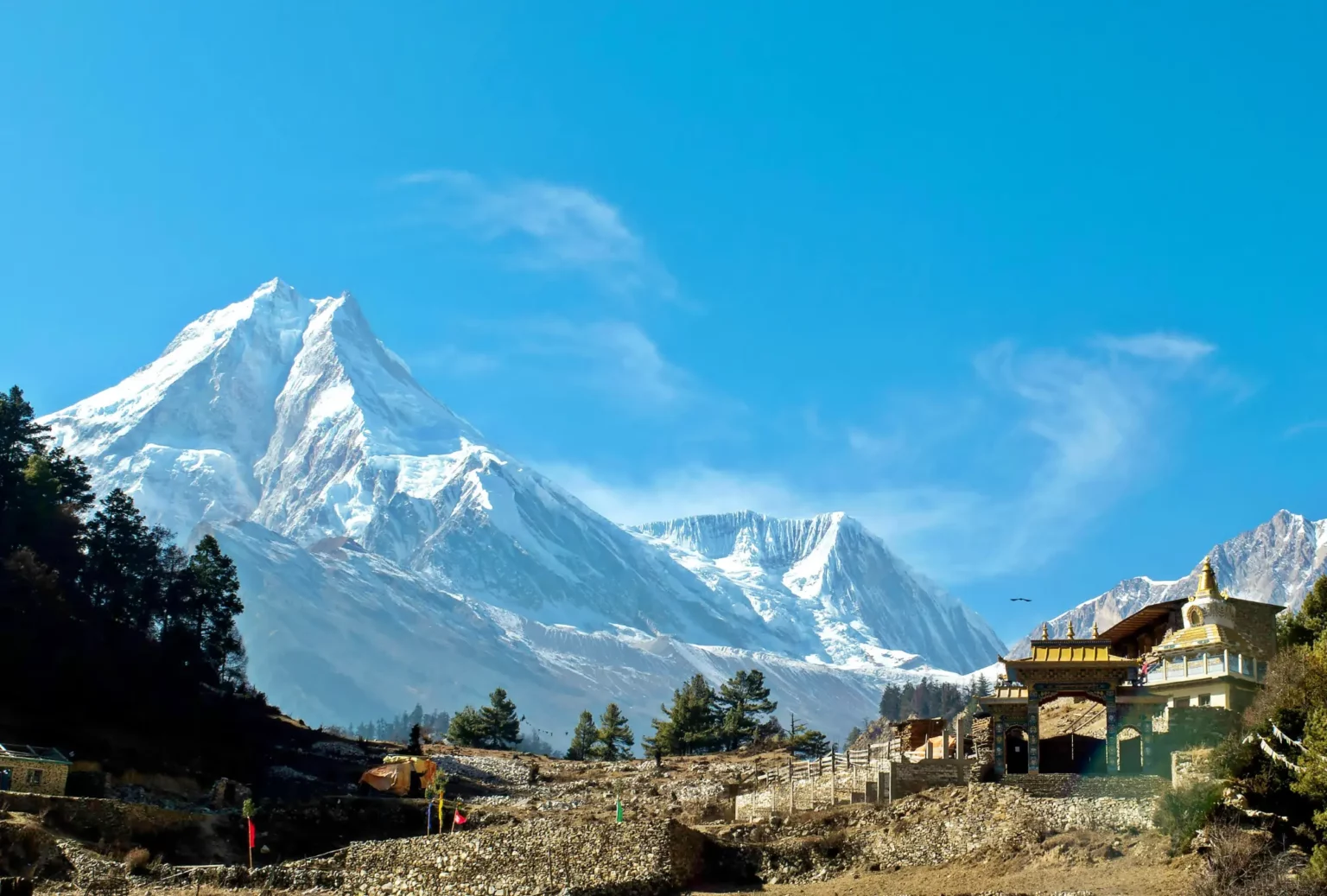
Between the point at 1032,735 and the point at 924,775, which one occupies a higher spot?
the point at 1032,735

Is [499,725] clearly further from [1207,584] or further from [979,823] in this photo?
→ [979,823]

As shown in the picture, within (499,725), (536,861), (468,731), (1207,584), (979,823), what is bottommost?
(536,861)

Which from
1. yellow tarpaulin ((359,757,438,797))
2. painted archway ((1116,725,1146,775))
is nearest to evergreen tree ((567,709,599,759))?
yellow tarpaulin ((359,757,438,797))

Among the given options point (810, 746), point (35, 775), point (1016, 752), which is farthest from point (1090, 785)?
point (810, 746)

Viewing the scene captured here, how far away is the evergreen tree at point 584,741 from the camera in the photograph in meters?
94.9

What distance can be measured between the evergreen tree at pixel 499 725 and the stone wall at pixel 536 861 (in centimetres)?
4955

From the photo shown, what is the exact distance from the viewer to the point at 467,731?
94062 millimetres

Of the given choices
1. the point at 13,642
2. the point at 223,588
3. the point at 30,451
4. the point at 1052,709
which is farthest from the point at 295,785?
the point at 1052,709

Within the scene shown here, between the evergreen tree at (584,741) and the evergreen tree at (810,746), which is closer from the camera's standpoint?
the evergreen tree at (810,746)

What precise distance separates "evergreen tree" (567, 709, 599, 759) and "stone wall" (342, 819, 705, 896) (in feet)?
165

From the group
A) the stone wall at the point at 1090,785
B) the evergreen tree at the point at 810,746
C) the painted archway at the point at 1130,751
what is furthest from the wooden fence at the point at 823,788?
the evergreen tree at the point at 810,746

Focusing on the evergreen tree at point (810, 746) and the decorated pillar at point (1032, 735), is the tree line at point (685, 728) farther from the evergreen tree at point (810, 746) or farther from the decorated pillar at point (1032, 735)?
the decorated pillar at point (1032, 735)

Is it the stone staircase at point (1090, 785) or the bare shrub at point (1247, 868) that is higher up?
the stone staircase at point (1090, 785)

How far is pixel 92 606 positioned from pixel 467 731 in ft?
95.8
